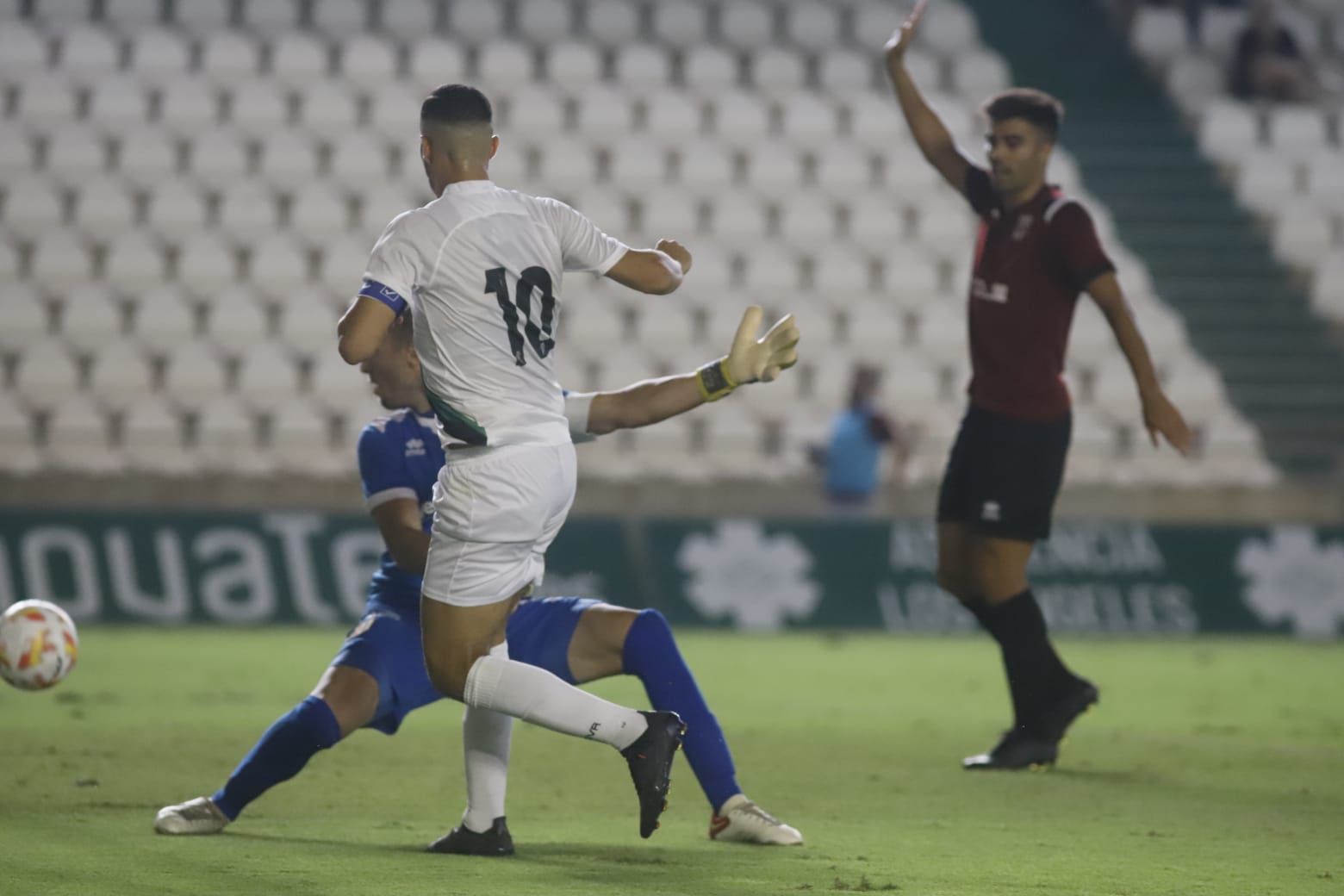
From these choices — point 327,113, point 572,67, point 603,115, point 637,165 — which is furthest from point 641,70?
point 327,113

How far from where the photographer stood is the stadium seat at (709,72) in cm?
1822

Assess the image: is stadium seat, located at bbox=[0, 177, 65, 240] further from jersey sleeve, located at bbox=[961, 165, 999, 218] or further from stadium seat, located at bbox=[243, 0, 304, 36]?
jersey sleeve, located at bbox=[961, 165, 999, 218]

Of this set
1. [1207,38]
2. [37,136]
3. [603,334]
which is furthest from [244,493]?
[1207,38]

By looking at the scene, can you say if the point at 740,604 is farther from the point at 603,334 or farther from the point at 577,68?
the point at 577,68

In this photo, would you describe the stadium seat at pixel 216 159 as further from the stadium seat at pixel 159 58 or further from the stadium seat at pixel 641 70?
the stadium seat at pixel 641 70

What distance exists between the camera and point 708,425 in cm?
1523

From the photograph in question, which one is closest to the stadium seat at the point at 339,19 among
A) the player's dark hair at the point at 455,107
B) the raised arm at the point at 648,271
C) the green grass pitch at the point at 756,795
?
the green grass pitch at the point at 756,795

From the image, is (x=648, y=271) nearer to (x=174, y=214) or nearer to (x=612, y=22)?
(x=174, y=214)

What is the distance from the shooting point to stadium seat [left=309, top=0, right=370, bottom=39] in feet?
60.5

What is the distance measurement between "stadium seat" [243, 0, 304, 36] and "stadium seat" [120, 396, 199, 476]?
5053 millimetres

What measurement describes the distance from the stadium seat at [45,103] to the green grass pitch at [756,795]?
26.8 ft

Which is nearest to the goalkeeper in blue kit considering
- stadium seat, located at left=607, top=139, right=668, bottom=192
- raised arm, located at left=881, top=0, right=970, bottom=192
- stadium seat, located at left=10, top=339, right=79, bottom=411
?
raised arm, located at left=881, top=0, right=970, bottom=192

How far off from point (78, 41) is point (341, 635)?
27.1 ft

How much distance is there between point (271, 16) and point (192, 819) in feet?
48.2
